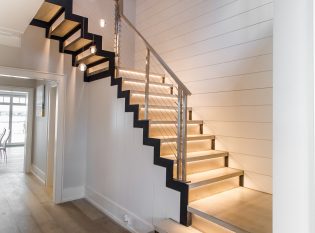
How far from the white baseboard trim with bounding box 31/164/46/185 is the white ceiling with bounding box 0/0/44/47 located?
320cm

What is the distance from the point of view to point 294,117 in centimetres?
101

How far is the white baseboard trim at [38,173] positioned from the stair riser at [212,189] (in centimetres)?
394

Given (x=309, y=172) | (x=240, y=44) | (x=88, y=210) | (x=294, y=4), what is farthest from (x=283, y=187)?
(x=88, y=210)

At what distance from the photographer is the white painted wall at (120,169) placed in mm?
2518

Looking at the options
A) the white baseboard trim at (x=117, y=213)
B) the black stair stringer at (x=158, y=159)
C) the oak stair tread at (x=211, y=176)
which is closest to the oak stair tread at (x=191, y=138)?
the black stair stringer at (x=158, y=159)

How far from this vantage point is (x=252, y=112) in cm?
276

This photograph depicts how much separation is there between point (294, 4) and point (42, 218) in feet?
12.4

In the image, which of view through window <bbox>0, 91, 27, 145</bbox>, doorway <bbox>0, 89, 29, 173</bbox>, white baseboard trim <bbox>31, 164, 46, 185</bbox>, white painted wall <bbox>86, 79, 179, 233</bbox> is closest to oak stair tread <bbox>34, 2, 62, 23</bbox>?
white painted wall <bbox>86, 79, 179, 233</bbox>

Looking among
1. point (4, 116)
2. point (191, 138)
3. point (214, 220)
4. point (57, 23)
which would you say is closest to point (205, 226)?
point (214, 220)

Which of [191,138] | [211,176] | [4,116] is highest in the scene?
[4,116]

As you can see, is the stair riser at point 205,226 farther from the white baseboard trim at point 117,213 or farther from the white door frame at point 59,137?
the white door frame at point 59,137

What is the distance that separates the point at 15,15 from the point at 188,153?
8.37ft

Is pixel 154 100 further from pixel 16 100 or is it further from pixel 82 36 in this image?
pixel 16 100

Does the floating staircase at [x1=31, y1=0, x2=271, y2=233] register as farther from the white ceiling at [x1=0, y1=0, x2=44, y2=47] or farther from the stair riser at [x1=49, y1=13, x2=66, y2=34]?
the white ceiling at [x1=0, y1=0, x2=44, y2=47]
